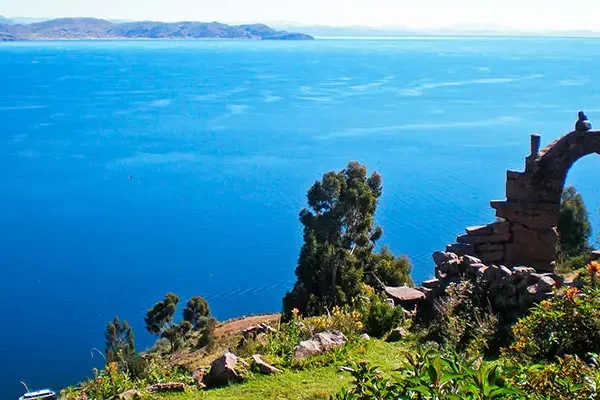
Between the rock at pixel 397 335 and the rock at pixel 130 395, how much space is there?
13.4 feet

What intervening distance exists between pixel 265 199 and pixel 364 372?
46482mm

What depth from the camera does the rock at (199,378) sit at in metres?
8.57

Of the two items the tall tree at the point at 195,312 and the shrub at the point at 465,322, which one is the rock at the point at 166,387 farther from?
the tall tree at the point at 195,312

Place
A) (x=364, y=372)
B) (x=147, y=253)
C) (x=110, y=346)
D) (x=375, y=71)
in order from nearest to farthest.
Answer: (x=364, y=372) → (x=110, y=346) → (x=147, y=253) → (x=375, y=71)

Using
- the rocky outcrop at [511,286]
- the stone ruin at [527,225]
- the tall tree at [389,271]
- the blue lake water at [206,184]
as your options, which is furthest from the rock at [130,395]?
the blue lake water at [206,184]

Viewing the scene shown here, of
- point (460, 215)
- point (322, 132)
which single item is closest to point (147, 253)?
point (460, 215)

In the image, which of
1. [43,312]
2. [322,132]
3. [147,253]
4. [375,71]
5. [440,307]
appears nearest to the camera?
[440,307]

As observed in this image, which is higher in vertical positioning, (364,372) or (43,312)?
(364,372)

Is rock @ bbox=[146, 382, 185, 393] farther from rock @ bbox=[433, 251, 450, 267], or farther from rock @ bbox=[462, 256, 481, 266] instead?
rock @ bbox=[433, 251, 450, 267]

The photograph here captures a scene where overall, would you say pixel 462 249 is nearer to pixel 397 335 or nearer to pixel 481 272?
pixel 481 272

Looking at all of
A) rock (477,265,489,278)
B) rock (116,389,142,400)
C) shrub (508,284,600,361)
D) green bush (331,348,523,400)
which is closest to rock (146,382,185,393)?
rock (116,389,142,400)

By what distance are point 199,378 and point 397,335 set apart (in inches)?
134

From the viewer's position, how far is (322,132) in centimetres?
7306

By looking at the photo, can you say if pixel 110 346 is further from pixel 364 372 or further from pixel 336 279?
pixel 364 372
